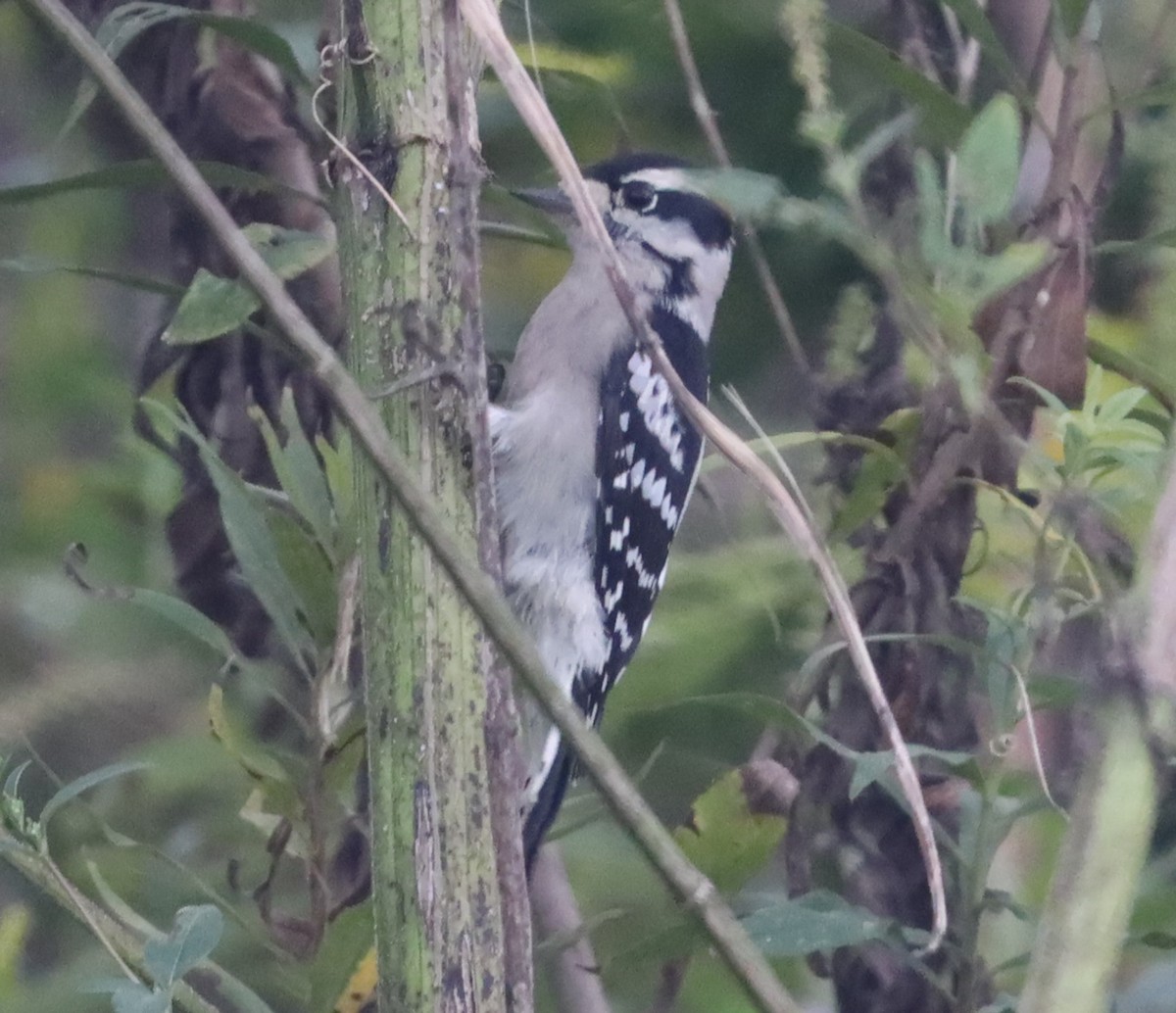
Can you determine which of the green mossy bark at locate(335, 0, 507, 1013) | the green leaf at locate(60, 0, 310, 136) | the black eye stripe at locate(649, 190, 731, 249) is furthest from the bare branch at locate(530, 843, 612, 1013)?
the black eye stripe at locate(649, 190, 731, 249)

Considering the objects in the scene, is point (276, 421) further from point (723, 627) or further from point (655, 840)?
point (655, 840)

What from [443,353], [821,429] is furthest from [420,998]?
[821,429]

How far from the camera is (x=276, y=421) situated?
1.73 metres

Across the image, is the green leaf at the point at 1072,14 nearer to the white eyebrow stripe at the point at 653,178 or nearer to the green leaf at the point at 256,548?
the white eyebrow stripe at the point at 653,178

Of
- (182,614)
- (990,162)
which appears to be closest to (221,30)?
(182,614)

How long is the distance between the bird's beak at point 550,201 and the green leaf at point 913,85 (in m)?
0.36

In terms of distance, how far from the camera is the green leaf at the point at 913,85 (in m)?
1.47

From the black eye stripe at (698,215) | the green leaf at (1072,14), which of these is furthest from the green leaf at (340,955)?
the black eye stripe at (698,215)

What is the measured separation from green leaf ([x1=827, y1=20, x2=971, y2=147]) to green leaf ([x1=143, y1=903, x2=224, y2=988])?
0.94 metres

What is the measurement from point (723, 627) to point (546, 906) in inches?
12.8

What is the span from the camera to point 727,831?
142 centimetres

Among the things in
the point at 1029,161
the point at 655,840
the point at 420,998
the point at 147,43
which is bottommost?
A: the point at 420,998

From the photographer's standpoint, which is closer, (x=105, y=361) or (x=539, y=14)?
(x=539, y=14)

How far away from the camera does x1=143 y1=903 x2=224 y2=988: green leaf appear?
100 centimetres
